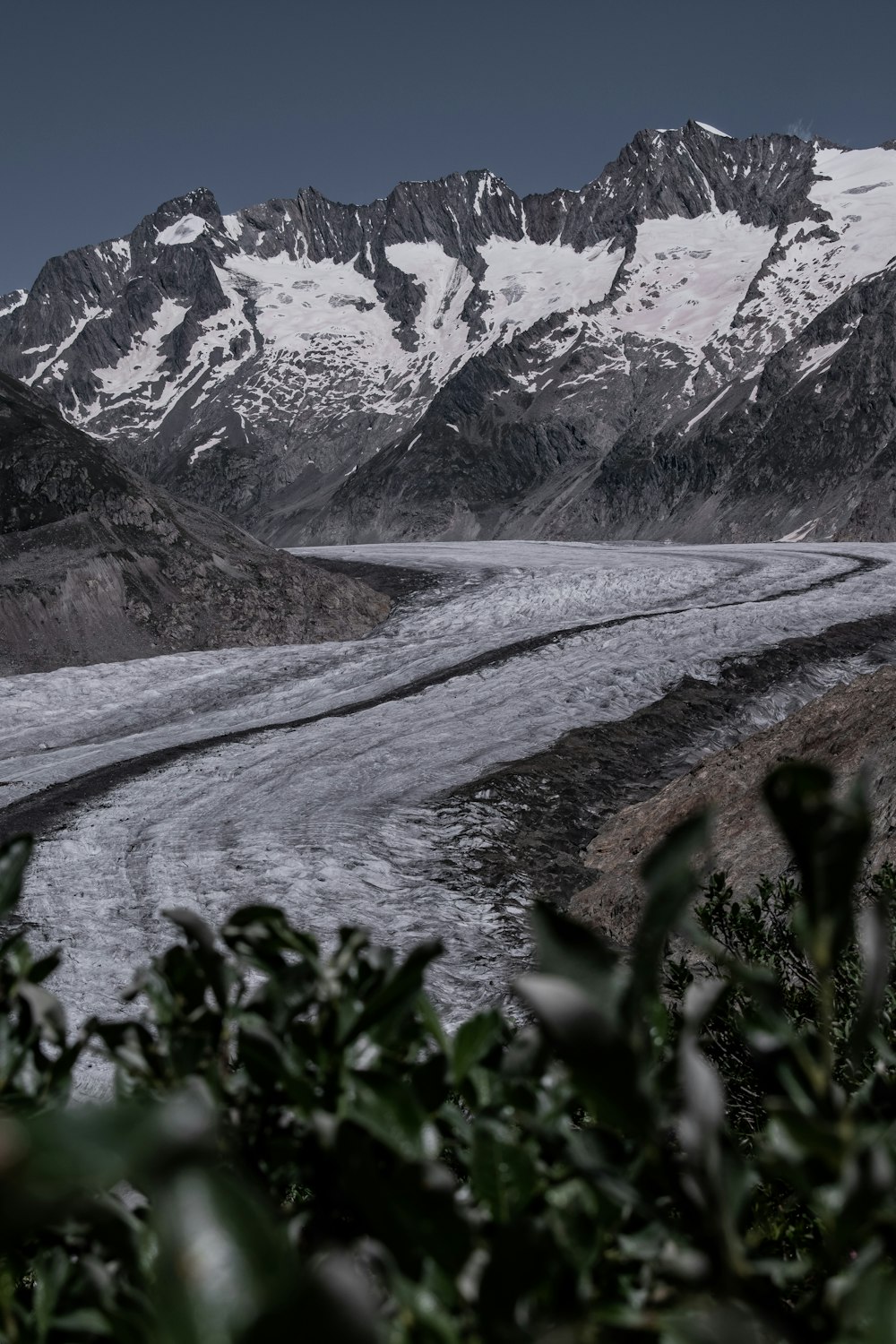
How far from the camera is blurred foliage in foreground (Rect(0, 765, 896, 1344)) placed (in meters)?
0.52

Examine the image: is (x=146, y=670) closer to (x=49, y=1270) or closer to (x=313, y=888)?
(x=313, y=888)

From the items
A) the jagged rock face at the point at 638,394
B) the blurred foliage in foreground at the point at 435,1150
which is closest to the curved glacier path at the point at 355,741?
the blurred foliage in foreground at the point at 435,1150

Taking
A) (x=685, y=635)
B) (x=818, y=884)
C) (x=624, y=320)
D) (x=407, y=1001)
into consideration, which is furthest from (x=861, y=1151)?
(x=624, y=320)

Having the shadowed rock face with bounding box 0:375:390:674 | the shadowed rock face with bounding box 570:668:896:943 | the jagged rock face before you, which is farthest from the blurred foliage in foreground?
the jagged rock face

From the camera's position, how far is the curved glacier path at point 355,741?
33.9ft

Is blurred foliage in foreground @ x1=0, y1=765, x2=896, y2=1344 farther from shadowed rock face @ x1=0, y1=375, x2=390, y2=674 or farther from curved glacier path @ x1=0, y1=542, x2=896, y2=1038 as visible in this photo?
shadowed rock face @ x1=0, y1=375, x2=390, y2=674

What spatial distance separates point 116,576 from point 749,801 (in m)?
17.7

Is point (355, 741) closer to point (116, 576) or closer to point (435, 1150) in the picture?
point (116, 576)

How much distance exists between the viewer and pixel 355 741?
51.1ft

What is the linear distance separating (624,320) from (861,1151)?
506 ft

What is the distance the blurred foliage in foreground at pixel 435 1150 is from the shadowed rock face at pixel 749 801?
606 centimetres

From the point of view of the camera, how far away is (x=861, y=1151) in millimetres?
749

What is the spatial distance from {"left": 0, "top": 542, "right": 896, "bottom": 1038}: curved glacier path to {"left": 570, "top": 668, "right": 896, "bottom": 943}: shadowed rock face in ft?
3.57

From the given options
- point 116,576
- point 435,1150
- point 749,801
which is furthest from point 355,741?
point 435,1150
